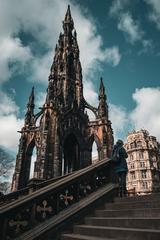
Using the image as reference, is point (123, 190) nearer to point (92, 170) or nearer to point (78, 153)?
point (92, 170)

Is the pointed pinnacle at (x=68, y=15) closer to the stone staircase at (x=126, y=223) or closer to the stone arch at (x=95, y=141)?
the stone arch at (x=95, y=141)

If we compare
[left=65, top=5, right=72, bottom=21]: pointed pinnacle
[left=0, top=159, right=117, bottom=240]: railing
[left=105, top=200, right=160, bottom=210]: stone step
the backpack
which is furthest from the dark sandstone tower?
[left=105, top=200, right=160, bottom=210]: stone step

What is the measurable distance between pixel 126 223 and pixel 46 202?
1858mm

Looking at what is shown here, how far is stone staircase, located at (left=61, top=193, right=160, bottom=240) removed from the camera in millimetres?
3213

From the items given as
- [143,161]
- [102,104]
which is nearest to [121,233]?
[102,104]

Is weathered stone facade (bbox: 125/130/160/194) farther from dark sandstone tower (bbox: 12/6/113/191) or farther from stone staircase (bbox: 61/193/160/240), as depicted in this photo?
stone staircase (bbox: 61/193/160/240)

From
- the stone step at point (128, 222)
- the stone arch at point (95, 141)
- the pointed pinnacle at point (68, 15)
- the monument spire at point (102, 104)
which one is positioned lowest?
the stone step at point (128, 222)

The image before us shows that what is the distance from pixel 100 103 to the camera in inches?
1068

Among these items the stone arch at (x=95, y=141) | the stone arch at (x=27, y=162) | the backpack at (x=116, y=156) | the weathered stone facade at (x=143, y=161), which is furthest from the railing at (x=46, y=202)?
the weathered stone facade at (x=143, y=161)

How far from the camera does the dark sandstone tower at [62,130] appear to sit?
20.6 meters

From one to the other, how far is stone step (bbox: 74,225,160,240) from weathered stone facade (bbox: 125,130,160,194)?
44.5 metres

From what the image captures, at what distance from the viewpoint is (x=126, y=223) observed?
3740mm

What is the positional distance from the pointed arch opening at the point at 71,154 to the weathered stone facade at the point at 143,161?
23.9 metres

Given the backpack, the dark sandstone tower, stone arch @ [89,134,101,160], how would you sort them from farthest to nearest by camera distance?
1. stone arch @ [89,134,101,160]
2. the dark sandstone tower
3. the backpack
